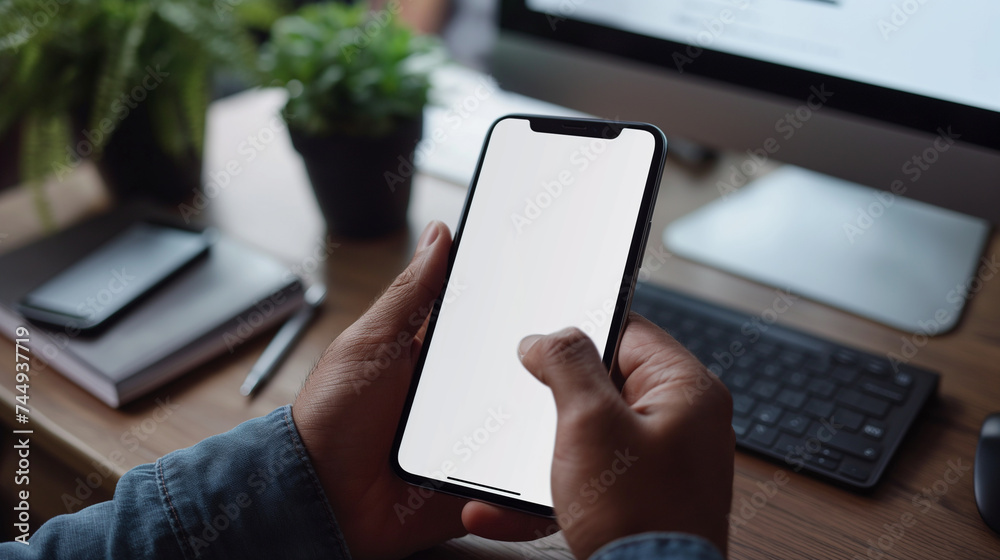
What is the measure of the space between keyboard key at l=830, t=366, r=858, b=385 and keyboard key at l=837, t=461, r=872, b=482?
0.07 metres

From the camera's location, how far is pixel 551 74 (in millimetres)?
720

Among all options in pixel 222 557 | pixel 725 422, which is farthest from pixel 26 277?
pixel 725 422

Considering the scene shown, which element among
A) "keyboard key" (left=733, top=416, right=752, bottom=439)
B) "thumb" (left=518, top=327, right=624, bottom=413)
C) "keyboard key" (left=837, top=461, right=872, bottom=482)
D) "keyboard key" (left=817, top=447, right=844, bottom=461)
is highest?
"thumb" (left=518, top=327, right=624, bottom=413)

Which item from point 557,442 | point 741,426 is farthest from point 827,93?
point 557,442

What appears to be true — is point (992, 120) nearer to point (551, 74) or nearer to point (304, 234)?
point (551, 74)

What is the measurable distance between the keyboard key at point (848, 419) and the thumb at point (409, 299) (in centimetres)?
29

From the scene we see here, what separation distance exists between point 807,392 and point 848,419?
3cm

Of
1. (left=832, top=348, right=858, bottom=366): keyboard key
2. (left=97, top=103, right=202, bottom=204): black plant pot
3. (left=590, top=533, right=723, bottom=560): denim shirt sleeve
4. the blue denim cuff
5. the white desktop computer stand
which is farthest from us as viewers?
(left=97, top=103, right=202, bottom=204): black plant pot

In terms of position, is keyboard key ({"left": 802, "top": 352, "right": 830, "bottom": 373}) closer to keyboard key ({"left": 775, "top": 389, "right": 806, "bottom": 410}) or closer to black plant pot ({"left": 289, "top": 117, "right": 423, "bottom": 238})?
keyboard key ({"left": 775, "top": 389, "right": 806, "bottom": 410})

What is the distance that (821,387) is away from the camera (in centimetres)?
50

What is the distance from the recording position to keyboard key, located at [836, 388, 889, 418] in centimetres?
48

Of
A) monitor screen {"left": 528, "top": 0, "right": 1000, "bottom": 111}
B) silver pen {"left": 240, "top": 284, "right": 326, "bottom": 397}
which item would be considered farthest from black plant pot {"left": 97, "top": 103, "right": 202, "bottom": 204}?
monitor screen {"left": 528, "top": 0, "right": 1000, "bottom": 111}

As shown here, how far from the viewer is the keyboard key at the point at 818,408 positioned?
0.48 metres

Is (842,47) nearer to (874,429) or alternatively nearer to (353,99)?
(874,429)
